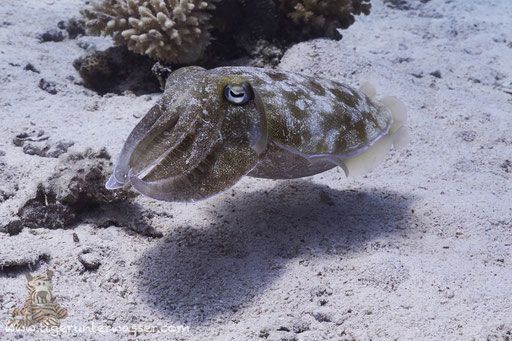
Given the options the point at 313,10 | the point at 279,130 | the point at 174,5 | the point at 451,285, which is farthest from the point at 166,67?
the point at 451,285

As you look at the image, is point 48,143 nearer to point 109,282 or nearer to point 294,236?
point 109,282

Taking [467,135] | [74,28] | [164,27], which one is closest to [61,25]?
[74,28]

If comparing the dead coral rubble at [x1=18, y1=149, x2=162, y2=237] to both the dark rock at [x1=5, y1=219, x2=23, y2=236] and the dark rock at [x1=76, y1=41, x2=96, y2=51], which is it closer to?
the dark rock at [x1=5, y1=219, x2=23, y2=236]

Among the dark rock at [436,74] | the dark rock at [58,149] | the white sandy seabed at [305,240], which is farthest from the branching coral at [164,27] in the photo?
the dark rock at [436,74]

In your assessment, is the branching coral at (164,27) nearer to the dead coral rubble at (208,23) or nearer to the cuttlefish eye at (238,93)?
the dead coral rubble at (208,23)

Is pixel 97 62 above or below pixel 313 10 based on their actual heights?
below

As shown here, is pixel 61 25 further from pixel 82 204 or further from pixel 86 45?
pixel 82 204
